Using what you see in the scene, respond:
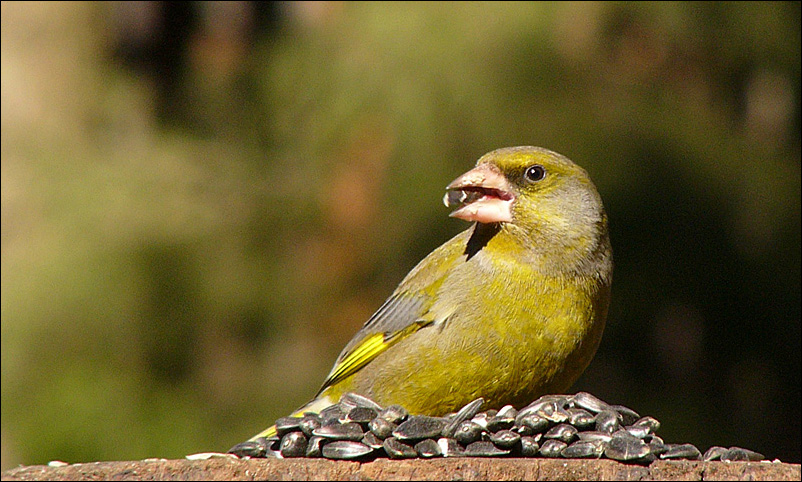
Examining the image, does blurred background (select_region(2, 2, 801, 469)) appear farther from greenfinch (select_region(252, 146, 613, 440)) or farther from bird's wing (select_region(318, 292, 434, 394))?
greenfinch (select_region(252, 146, 613, 440))

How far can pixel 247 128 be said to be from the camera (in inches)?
203

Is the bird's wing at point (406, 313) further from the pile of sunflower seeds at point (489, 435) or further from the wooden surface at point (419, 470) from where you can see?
the wooden surface at point (419, 470)

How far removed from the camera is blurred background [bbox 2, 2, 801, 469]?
4.56m

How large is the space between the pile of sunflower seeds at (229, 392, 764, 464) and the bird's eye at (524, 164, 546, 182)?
2.94 ft

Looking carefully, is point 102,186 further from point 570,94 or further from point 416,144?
point 570,94

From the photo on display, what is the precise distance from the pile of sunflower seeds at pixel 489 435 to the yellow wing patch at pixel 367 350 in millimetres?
796

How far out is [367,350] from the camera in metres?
3.38

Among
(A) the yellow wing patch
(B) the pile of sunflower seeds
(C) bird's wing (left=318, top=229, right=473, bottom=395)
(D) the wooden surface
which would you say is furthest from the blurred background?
(D) the wooden surface

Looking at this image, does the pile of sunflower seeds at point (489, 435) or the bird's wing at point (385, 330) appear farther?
the bird's wing at point (385, 330)

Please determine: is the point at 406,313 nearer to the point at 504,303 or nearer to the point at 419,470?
the point at 504,303

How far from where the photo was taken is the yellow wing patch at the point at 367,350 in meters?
3.30

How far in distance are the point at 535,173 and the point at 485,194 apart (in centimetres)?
17

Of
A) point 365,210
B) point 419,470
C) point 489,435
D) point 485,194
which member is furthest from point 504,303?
point 365,210

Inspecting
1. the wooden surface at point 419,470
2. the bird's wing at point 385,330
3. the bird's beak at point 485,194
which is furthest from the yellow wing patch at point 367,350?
the wooden surface at point 419,470
